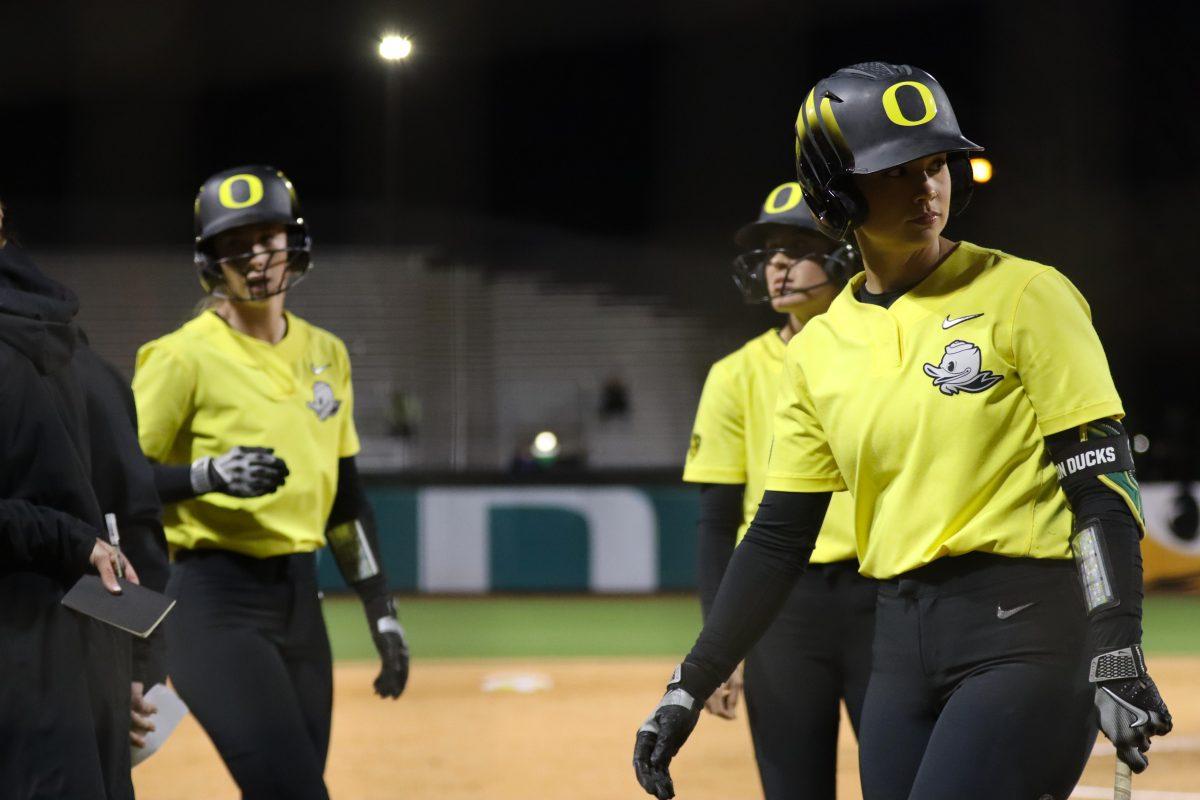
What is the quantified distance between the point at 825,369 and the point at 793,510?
0.97 feet

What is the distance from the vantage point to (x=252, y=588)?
14.3ft

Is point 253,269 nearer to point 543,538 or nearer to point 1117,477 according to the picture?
point 1117,477

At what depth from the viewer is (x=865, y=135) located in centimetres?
285

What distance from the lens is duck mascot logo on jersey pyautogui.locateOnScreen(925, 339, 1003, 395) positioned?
2674 millimetres

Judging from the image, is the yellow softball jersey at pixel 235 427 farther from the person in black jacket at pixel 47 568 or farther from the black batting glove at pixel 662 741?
the black batting glove at pixel 662 741

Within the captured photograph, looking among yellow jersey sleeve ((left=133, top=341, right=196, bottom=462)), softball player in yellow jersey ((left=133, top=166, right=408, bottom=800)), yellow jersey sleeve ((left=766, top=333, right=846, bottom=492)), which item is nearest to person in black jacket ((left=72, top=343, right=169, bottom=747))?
softball player in yellow jersey ((left=133, top=166, right=408, bottom=800))

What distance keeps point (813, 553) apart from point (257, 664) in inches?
60.3

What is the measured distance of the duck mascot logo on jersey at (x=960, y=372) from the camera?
2.67 meters

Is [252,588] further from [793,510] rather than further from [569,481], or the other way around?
[569,481]

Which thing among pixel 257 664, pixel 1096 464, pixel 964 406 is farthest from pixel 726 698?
pixel 1096 464

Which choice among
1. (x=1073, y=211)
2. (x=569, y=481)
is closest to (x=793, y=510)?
(x=569, y=481)

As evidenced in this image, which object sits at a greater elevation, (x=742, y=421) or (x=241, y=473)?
(x=742, y=421)

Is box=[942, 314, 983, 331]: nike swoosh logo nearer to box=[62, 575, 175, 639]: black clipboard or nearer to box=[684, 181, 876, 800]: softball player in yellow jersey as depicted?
box=[684, 181, 876, 800]: softball player in yellow jersey

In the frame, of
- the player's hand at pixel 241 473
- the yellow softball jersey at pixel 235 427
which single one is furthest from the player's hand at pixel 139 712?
the yellow softball jersey at pixel 235 427
